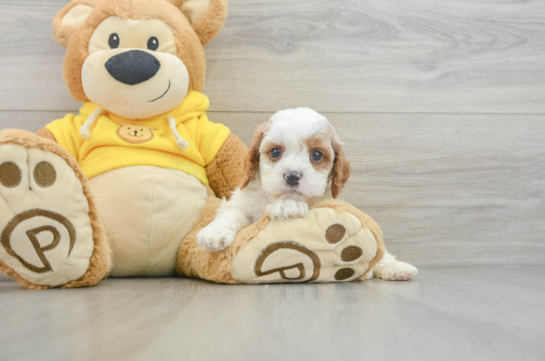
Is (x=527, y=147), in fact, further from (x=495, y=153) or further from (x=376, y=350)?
(x=376, y=350)

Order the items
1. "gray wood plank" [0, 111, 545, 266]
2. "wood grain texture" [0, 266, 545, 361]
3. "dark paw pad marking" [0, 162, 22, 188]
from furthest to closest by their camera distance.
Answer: "gray wood plank" [0, 111, 545, 266] < "dark paw pad marking" [0, 162, 22, 188] < "wood grain texture" [0, 266, 545, 361]

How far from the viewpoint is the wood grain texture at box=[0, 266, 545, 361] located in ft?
1.71

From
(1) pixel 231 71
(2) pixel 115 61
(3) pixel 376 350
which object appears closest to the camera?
(3) pixel 376 350

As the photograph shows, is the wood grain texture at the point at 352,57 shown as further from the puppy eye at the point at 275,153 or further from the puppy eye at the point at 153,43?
the puppy eye at the point at 275,153

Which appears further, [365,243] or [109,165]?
[109,165]

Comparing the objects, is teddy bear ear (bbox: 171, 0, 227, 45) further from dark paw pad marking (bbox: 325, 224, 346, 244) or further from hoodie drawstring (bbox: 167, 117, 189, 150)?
dark paw pad marking (bbox: 325, 224, 346, 244)

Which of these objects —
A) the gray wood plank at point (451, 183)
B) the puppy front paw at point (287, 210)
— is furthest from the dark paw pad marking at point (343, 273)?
the gray wood plank at point (451, 183)

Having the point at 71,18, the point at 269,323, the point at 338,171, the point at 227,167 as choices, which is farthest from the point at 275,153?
the point at 71,18

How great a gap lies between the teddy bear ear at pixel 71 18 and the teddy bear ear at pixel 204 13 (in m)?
0.26

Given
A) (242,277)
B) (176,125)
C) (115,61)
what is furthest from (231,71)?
(242,277)

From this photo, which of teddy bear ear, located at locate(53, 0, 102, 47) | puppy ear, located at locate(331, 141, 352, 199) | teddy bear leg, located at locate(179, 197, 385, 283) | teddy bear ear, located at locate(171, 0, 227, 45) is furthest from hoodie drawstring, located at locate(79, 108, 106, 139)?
puppy ear, located at locate(331, 141, 352, 199)

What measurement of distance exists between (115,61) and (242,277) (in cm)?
66

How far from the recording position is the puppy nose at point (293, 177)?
979 mm

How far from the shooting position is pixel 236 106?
4.94 feet
